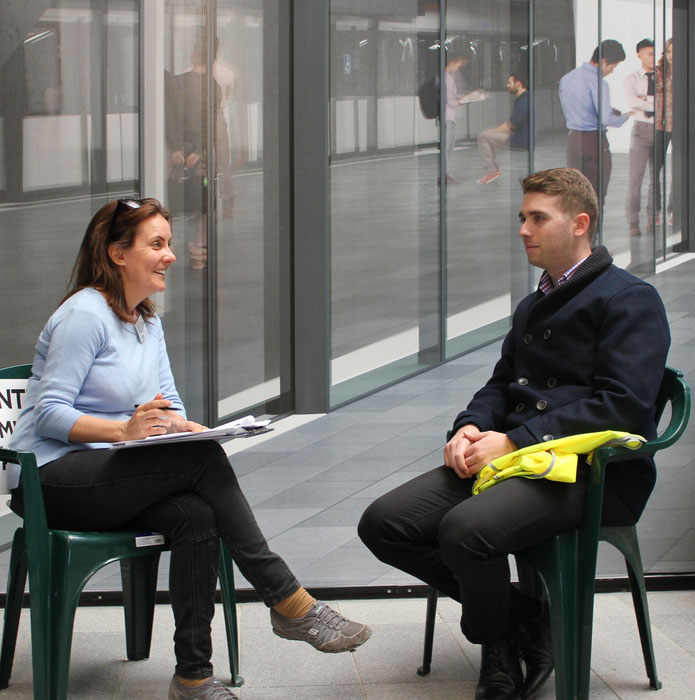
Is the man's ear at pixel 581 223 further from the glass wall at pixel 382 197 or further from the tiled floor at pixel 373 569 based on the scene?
the glass wall at pixel 382 197

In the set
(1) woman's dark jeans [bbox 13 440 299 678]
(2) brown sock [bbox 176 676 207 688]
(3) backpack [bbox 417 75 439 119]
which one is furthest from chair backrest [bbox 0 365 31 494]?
(3) backpack [bbox 417 75 439 119]

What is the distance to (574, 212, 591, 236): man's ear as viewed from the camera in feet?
9.62

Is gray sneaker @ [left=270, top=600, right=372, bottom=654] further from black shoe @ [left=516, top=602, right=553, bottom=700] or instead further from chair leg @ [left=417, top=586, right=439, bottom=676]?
black shoe @ [left=516, top=602, right=553, bottom=700]

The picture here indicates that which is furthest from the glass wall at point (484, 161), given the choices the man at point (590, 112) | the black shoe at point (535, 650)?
the black shoe at point (535, 650)

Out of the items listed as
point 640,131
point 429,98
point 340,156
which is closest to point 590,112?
point 640,131

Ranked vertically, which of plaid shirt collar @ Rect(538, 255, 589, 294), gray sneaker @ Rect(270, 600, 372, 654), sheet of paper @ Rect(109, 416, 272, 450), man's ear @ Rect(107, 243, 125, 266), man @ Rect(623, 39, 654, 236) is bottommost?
gray sneaker @ Rect(270, 600, 372, 654)

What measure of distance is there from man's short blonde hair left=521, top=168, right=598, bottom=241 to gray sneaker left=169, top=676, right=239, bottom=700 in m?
1.34

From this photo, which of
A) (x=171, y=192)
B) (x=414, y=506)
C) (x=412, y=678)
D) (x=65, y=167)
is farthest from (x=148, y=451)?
(x=171, y=192)

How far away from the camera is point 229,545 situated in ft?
9.12

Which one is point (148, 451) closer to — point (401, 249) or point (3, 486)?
point (3, 486)

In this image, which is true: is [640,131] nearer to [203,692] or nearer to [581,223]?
[581,223]

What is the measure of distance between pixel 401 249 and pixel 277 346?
78cm

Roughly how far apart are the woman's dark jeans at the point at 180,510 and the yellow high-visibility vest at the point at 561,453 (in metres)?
0.61

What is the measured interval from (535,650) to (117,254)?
136 centimetres
